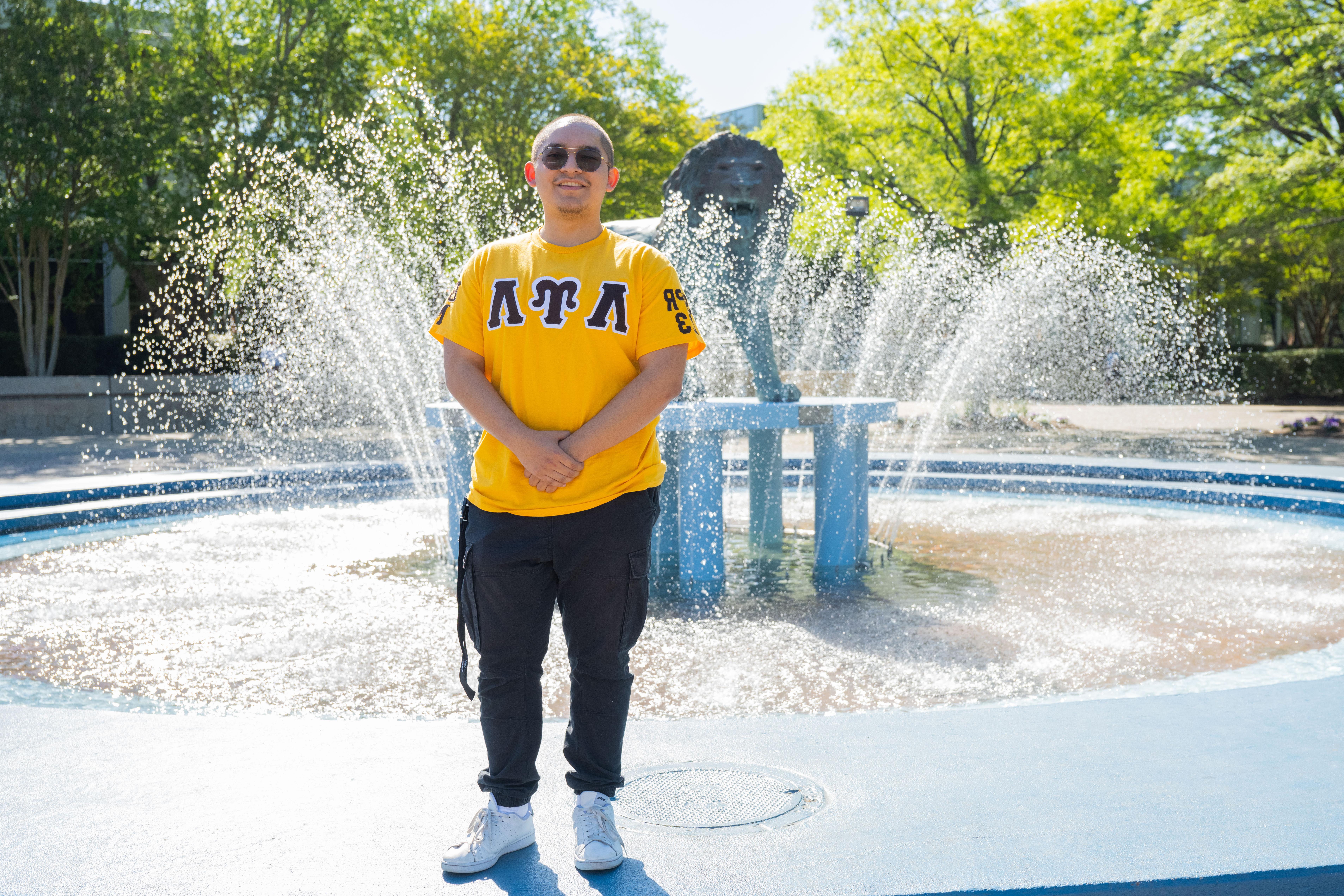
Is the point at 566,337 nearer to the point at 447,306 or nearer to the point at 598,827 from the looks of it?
the point at 447,306

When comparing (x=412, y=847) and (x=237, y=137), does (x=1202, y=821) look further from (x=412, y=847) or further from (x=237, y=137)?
(x=237, y=137)

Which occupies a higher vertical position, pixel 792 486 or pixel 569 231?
pixel 569 231

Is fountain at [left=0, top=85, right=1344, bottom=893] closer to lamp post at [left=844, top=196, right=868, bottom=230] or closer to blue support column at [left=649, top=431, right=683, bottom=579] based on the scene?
blue support column at [left=649, top=431, right=683, bottom=579]

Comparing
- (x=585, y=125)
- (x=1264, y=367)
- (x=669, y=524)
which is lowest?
(x=669, y=524)

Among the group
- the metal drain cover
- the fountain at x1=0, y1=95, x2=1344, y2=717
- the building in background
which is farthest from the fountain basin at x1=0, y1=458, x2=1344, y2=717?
the building in background

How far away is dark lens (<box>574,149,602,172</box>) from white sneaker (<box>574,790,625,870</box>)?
143cm

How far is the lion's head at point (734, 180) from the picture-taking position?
21.3 ft

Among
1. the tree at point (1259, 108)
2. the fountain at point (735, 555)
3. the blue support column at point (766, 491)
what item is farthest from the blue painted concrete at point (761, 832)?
the tree at point (1259, 108)

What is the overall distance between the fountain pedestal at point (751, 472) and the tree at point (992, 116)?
475 inches

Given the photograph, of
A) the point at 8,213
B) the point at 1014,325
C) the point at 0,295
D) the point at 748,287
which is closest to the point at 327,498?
the point at 748,287

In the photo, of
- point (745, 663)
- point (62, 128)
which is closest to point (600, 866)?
point (745, 663)

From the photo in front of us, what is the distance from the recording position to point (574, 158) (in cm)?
245

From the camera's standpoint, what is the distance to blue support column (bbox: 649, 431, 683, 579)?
670 cm

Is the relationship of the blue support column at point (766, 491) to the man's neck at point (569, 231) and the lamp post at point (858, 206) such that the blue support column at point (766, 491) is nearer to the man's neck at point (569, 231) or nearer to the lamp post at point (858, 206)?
Result: the man's neck at point (569, 231)
